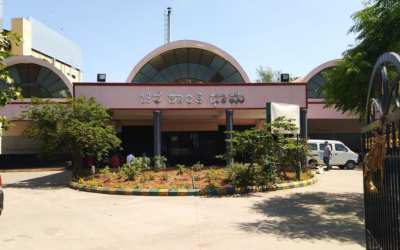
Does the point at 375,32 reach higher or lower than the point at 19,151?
higher

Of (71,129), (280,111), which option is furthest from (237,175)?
(71,129)

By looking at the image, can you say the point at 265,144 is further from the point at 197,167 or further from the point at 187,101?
the point at 187,101

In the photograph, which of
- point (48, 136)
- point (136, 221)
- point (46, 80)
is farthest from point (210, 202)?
point (46, 80)

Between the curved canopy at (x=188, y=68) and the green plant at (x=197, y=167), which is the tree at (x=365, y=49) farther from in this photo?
the curved canopy at (x=188, y=68)

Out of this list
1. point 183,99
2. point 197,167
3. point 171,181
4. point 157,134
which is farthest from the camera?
point 183,99

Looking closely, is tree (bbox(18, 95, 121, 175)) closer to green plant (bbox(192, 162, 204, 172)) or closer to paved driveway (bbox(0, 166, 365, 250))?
paved driveway (bbox(0, 166, 365, 250))

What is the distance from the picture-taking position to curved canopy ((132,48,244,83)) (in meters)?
22.4

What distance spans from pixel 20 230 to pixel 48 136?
27.1 ft

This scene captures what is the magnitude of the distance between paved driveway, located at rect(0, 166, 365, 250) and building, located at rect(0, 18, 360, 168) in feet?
22.5

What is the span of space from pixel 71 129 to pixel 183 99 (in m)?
6.04

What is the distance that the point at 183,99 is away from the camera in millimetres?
17500

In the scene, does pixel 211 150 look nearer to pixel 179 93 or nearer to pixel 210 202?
pixel 179 93

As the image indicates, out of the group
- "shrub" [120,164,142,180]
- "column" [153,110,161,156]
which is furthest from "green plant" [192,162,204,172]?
"column" [153,110,161,156]

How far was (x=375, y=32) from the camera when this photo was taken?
8.57m
